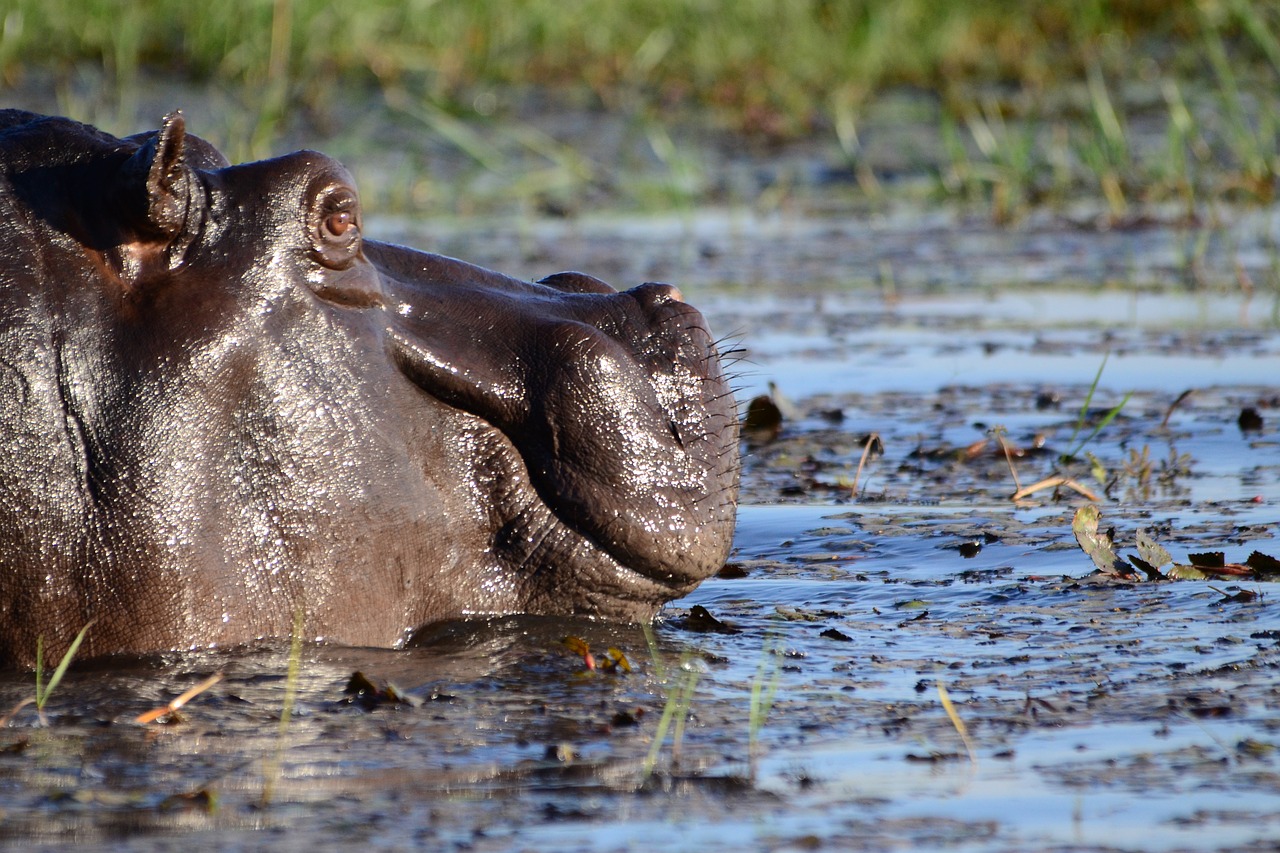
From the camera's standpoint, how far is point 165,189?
2.88 m

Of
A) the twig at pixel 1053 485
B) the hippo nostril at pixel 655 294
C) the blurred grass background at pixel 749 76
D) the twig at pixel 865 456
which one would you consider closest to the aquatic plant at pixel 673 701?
the hippo nostril at pixel 655 294

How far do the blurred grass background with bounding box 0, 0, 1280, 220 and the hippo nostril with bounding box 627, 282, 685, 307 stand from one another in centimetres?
529

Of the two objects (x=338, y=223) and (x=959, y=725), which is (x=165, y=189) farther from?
(x=959, y=725)

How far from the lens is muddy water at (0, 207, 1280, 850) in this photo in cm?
230

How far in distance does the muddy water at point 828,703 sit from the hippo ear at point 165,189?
23.1 inches

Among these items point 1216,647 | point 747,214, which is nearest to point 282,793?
point 1216,647

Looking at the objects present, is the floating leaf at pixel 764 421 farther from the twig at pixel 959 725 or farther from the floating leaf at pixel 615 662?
the twig at pixel 959 725

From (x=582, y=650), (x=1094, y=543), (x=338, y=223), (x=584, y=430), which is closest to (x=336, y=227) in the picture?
(x=338, y=223)

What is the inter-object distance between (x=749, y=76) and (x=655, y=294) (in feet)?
31.7

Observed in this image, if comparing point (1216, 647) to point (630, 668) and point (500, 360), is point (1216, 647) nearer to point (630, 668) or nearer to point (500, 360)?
point (630, 668)

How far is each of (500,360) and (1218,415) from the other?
2.73 m

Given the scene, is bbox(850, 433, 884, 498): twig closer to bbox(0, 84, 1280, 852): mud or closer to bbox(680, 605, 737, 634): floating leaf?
bbox(0, 84, 1280, 852): mud

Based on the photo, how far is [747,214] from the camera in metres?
9.67

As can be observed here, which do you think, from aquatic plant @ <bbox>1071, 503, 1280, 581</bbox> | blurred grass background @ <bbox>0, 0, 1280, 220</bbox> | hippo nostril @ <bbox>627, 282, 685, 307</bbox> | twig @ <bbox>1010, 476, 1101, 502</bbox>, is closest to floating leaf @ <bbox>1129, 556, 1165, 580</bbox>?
aquatic plant @ <bbox>1071, 503, 1280, 581</bbox>
